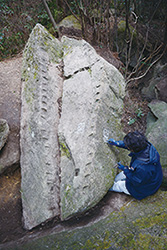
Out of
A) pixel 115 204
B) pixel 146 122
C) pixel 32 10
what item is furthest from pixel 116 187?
pixel 32 10

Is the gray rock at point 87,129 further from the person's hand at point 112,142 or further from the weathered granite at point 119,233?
the weathered granite at point 119,233

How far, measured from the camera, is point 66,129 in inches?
143

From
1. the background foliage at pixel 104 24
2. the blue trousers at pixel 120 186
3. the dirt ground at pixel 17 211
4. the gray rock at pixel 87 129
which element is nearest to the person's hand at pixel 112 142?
the gray rock at pixel 87 129

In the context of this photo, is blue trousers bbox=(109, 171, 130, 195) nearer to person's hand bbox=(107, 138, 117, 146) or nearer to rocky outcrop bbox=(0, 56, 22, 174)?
person's hand bbox=(107, 138, 117, 146)

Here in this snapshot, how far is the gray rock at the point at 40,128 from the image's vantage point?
10.4 ft

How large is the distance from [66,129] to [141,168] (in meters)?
1.62

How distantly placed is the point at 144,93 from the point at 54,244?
6740mm

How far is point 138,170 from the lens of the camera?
2.77 metres

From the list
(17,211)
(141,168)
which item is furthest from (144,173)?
(17,211)

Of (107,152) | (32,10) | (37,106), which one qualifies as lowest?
(107,152)

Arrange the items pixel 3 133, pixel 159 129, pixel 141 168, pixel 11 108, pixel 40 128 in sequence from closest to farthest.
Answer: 1. pixel 141 168
2. pixel 40 128
3. pixel 3 133
4. pixel 11 108
5. pixel 159 129

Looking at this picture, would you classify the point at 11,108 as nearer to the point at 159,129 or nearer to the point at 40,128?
the point at 40,128

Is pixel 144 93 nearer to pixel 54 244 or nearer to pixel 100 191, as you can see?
pixel 100 191

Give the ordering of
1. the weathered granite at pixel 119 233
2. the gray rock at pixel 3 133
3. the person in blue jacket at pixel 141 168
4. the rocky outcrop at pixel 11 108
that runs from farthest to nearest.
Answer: the rocky outcrop at pixel 11 108 < the gray rock at pixel 3 133 < the person in blue jacket at pixel 141 168 < the weathered granite at pixel 119 233
